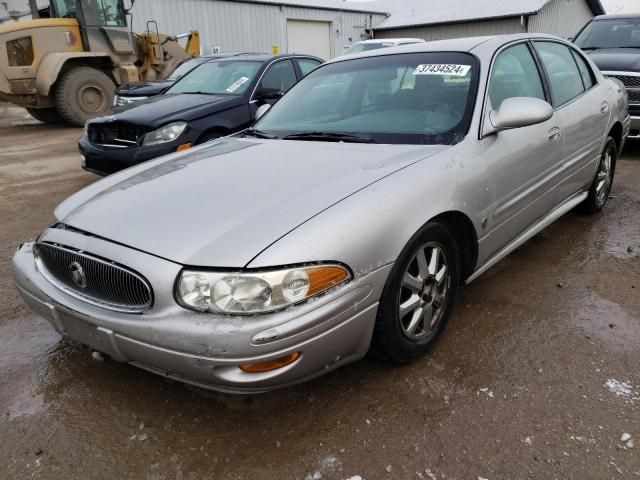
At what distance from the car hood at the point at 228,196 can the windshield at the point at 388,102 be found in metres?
0.19

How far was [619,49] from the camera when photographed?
281 inches

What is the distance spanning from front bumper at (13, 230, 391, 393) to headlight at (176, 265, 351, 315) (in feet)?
0.10

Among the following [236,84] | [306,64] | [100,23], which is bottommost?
[236,84]

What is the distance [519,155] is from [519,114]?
31 cm

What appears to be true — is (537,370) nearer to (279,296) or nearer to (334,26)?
(279,296)

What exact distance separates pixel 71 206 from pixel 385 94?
6.00 ft

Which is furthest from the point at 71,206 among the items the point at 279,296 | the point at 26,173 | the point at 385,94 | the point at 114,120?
the point at 26,173

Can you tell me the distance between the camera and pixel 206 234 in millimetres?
1983

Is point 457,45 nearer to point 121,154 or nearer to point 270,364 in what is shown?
point 270,364

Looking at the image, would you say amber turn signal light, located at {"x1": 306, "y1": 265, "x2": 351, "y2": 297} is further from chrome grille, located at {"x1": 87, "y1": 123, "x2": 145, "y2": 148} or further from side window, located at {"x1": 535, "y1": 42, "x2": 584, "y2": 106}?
chrome grille, located at {"x1": 87, "y1": 123, "x2": 145, "y2": 148}

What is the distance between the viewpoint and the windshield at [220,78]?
627cm

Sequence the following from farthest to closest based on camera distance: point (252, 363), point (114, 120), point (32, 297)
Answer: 1. point (114, 120)
2. point (32, 297)
3. point (252, 363)

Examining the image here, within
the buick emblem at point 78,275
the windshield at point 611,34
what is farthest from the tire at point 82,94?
the buick emblem at point 78,275

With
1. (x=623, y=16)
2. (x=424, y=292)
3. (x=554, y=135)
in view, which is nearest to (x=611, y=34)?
(x=623, y=16)
